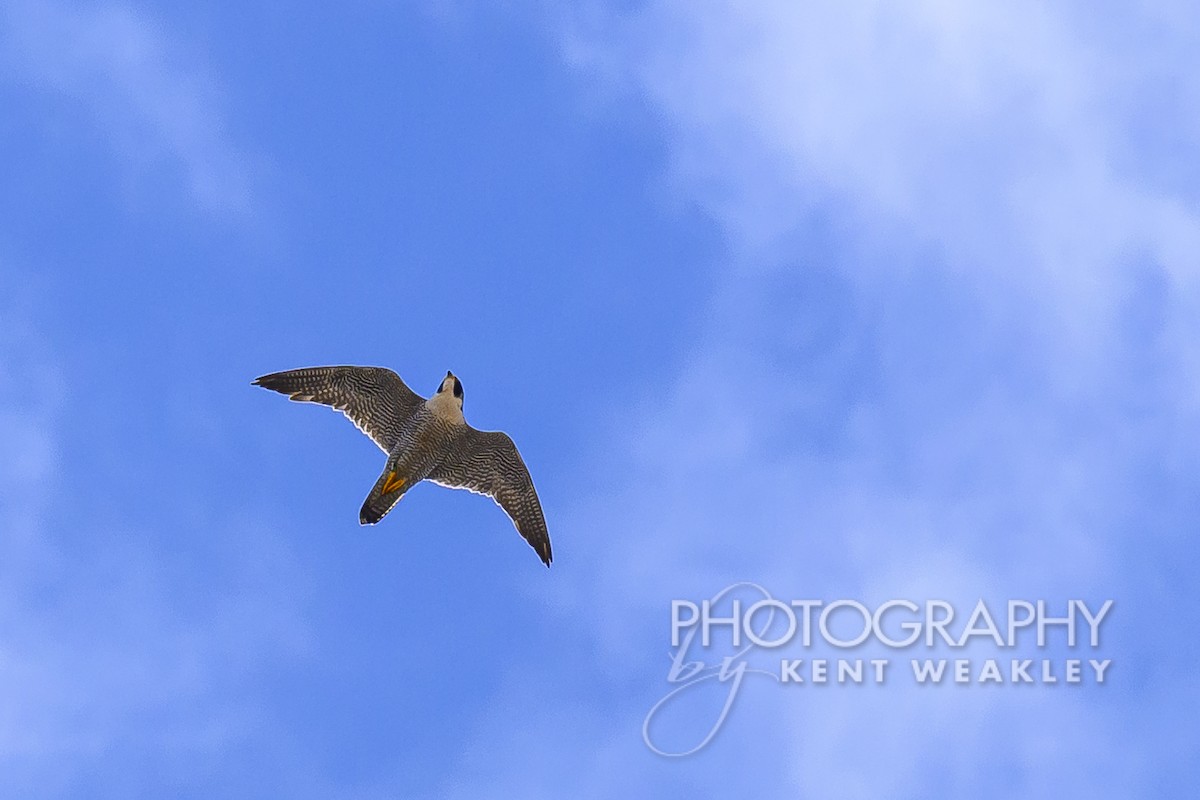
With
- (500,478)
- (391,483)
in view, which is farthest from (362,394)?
(500,478)

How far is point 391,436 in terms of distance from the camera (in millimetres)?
16062

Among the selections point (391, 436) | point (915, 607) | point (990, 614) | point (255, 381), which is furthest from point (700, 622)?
point (255, 381)

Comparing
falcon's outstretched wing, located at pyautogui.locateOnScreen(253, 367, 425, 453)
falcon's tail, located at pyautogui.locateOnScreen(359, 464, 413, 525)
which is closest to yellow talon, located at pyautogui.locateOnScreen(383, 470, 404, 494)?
falcon's tail, located at pyautogui.locateOnScreen(359, 464, 413, 525)

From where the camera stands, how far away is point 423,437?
50.9ft

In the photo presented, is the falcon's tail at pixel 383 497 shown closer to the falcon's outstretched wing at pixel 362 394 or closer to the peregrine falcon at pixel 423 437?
the peregrine falcon at pixel 423 437

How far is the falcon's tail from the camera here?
1506cm

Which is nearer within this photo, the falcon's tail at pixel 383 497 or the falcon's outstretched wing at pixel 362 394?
the falcon's tail at pixel 383 497

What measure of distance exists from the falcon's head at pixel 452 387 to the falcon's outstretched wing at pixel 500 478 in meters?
0.62

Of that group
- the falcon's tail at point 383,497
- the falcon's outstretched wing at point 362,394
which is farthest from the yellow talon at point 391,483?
the falcon's outstretched wing at point 362,394

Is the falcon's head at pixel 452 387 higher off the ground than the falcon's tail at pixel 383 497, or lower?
higher

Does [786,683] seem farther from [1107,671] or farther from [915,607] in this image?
[1107,671]

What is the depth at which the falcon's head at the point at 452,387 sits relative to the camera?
15719 mm

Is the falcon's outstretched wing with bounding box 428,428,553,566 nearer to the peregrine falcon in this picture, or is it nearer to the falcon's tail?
the peregrine falcon

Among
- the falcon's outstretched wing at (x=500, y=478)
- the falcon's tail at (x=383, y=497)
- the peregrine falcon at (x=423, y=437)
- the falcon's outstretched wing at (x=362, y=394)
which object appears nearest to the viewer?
the falcon's tail at (x=383, y=497)
